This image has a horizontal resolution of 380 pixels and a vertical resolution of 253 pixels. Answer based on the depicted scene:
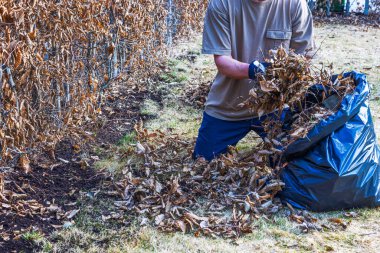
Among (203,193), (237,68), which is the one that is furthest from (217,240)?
(237,68)

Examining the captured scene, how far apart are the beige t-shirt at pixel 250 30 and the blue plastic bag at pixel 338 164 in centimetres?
70

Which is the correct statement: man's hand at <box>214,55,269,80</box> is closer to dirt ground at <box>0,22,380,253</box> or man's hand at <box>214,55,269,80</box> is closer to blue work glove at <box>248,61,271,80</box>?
blue work glove at <box>248,61,271,80</box>

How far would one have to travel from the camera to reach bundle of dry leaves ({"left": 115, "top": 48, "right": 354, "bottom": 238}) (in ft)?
10.7

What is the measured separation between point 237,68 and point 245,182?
2.59 ft

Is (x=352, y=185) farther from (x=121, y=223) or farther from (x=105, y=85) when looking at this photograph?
(x=105, y=85)

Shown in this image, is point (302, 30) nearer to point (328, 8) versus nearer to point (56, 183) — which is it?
point (56, 183)

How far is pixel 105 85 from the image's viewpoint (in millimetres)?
4984

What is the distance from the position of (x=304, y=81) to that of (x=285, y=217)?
0.88m

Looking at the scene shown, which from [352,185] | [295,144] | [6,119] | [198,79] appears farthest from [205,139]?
[198,79]

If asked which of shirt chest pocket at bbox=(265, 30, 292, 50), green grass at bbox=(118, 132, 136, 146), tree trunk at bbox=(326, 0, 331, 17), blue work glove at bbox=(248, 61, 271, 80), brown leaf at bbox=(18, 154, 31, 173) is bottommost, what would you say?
green grass at bbox=(118, 132, 136, 146)

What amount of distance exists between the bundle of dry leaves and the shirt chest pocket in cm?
42

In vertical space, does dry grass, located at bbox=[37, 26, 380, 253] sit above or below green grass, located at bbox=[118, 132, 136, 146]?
below

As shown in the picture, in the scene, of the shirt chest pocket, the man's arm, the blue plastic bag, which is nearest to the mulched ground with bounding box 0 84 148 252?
the man's arm

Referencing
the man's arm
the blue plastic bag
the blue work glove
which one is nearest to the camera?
the blue plastic bag
